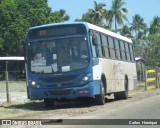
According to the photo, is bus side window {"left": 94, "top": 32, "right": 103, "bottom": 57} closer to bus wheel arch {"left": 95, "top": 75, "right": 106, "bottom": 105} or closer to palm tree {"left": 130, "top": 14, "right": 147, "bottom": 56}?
bus wheel arch {"left": 95, "top": 75, "right": 106, "bottom": 105}

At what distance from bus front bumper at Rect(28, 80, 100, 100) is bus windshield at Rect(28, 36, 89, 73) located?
739mm

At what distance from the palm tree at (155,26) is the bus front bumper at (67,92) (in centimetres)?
6681

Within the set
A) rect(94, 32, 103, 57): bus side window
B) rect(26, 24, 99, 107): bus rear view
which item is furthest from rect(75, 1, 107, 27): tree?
rect(26, 24, 99, 107): bus rear view

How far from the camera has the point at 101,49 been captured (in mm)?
19750

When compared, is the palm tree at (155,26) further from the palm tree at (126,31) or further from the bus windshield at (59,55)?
the bus windshield at (59,55)

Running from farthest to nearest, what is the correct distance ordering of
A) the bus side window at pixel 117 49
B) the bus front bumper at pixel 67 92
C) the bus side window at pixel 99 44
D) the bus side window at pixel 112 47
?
the bus side window at pixel 117 49, the bus side window at pixel 112 47, the bus side window at pixel 99 44, the bus front bumper at pixel 67 92

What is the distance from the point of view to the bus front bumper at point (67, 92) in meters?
17.7

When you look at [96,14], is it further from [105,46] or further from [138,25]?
[105,46]

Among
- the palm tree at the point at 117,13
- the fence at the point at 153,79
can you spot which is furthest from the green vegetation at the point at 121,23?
the fence at the point at 153,79

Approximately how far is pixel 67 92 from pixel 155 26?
68.8 meters

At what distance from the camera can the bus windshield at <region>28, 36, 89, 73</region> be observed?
17.8m

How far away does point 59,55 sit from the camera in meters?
17.9

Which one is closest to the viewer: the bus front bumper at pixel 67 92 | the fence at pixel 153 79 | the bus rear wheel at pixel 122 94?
the bus front bumper at pixel 67 92

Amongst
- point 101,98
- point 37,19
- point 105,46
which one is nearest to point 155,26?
point 37,19
